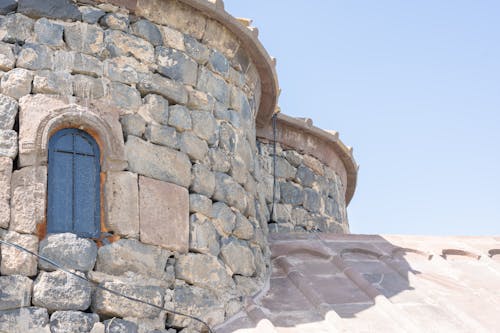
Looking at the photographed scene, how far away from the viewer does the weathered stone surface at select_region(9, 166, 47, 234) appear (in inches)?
216

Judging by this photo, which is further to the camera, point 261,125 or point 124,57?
point 261,125

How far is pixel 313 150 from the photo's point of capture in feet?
31.8

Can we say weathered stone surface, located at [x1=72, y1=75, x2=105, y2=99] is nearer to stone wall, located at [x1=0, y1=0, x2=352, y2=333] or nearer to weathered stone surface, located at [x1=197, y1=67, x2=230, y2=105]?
stone wall, located at [x1=0, y1=0, x2=352, y2=333]

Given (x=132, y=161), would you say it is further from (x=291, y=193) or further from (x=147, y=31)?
(x=291, y=193)

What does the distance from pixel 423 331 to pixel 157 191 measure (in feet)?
6.99

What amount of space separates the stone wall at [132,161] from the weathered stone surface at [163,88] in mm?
10

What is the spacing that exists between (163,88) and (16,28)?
106cm

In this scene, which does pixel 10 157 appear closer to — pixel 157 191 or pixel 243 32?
pixel 157 191

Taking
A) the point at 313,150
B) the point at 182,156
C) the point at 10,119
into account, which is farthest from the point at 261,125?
the point at 10,119

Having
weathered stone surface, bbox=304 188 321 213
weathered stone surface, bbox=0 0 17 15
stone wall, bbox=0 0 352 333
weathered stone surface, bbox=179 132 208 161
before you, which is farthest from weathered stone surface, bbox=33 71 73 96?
weathered stone surface, bbox=304 188 321 213

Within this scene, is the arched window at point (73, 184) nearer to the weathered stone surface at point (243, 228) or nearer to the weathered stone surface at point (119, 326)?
the weathered stone surface at point (119, 326)

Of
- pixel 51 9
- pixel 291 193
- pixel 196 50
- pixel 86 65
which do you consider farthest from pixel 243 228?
pixel 291 193

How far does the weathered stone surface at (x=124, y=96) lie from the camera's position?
605 cm

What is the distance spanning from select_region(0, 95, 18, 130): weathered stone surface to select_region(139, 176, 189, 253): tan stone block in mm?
902
